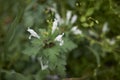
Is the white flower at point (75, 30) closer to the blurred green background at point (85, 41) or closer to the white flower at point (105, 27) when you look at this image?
the blurred green background at point (85, 41)

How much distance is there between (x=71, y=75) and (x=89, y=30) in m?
0.30

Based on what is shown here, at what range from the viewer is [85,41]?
2.05 metres

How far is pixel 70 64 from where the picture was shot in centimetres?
208

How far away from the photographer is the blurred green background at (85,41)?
1.86 metres

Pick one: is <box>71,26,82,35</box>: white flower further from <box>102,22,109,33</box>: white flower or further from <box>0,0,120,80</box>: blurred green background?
<box>102,22,109,33</box>: white flower

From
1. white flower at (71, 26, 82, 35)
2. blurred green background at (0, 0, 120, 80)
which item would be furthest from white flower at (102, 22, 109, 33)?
white flower at (71, 26, 82, 35)

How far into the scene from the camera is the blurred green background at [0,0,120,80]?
6.10 feet

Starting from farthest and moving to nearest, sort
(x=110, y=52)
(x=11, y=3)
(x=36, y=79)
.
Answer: (x=11, y=3) → (x=110, y=52) → (x=36, y=79)

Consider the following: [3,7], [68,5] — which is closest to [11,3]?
[3,7]

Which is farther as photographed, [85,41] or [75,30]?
[85,41]

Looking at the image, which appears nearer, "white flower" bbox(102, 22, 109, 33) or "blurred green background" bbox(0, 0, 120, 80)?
"blurred green background" bbox(0, 0, 120, 80)

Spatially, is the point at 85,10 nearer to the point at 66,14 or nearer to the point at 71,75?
the point at 66,14

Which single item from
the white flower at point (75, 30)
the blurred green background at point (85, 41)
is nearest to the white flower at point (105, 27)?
the blurred green background at point (85, 41)

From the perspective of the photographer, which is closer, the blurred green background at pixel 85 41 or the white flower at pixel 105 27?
the blurred green background at pixel 85 41
